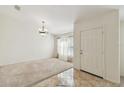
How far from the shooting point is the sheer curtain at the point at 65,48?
8.74m

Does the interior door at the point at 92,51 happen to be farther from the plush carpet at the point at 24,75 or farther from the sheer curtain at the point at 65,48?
the sheer curtain at the point at 65,48

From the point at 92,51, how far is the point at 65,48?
5129 millimetres

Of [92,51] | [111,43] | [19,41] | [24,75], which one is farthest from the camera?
[19,41]

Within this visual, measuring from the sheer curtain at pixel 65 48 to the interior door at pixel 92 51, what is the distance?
363 centimetres

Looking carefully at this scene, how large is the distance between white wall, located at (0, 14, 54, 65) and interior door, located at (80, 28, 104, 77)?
435 centimetres

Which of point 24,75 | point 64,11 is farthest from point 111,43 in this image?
point 24,75

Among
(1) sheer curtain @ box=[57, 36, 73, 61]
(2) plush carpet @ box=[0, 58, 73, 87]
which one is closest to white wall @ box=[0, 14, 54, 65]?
(2) plush carpet @ box=[0, 58, 73, 87]

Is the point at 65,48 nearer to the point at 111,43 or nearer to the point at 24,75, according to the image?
the point at 24,75

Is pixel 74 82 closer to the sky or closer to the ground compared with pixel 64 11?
closer to the ground

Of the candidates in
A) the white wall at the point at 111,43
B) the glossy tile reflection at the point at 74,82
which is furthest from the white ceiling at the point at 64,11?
the glossy tile reflection at the point at 74,82

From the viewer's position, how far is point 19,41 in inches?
285

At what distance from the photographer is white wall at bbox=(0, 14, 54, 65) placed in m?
6.23

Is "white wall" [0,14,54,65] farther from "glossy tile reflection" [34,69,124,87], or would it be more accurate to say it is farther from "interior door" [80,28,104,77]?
"interior door" [80,28,104,77]
